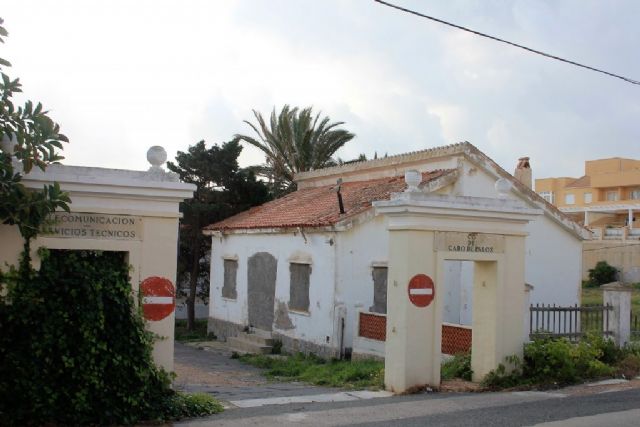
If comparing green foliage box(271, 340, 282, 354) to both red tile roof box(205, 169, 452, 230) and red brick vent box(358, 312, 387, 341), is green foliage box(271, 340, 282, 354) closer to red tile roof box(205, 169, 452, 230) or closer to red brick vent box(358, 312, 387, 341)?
red tile roof box(205, 169, 452, 230)

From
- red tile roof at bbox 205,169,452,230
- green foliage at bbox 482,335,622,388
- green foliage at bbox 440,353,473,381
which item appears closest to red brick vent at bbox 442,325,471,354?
green foliage at bbox 440,353,473,381

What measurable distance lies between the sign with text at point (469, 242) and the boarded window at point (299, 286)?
8009mm

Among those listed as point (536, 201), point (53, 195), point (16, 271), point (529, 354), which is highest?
point (536, 201)

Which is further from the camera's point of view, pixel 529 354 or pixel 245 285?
pixel 245 285

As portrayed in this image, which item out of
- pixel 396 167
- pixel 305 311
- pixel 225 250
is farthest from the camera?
pixel 225 250

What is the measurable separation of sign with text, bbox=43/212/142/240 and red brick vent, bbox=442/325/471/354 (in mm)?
6872

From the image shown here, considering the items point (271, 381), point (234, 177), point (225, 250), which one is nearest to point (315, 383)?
point (271, 381)

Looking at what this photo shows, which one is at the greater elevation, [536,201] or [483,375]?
[536,201]

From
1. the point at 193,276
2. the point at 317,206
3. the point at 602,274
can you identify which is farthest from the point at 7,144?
the point at 602,274

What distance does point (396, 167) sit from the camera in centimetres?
2200

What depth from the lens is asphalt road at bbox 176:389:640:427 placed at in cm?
885

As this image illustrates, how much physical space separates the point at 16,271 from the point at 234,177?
19512mm

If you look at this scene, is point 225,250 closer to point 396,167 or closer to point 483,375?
point 396,167

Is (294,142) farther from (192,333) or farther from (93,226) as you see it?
(93,226)
